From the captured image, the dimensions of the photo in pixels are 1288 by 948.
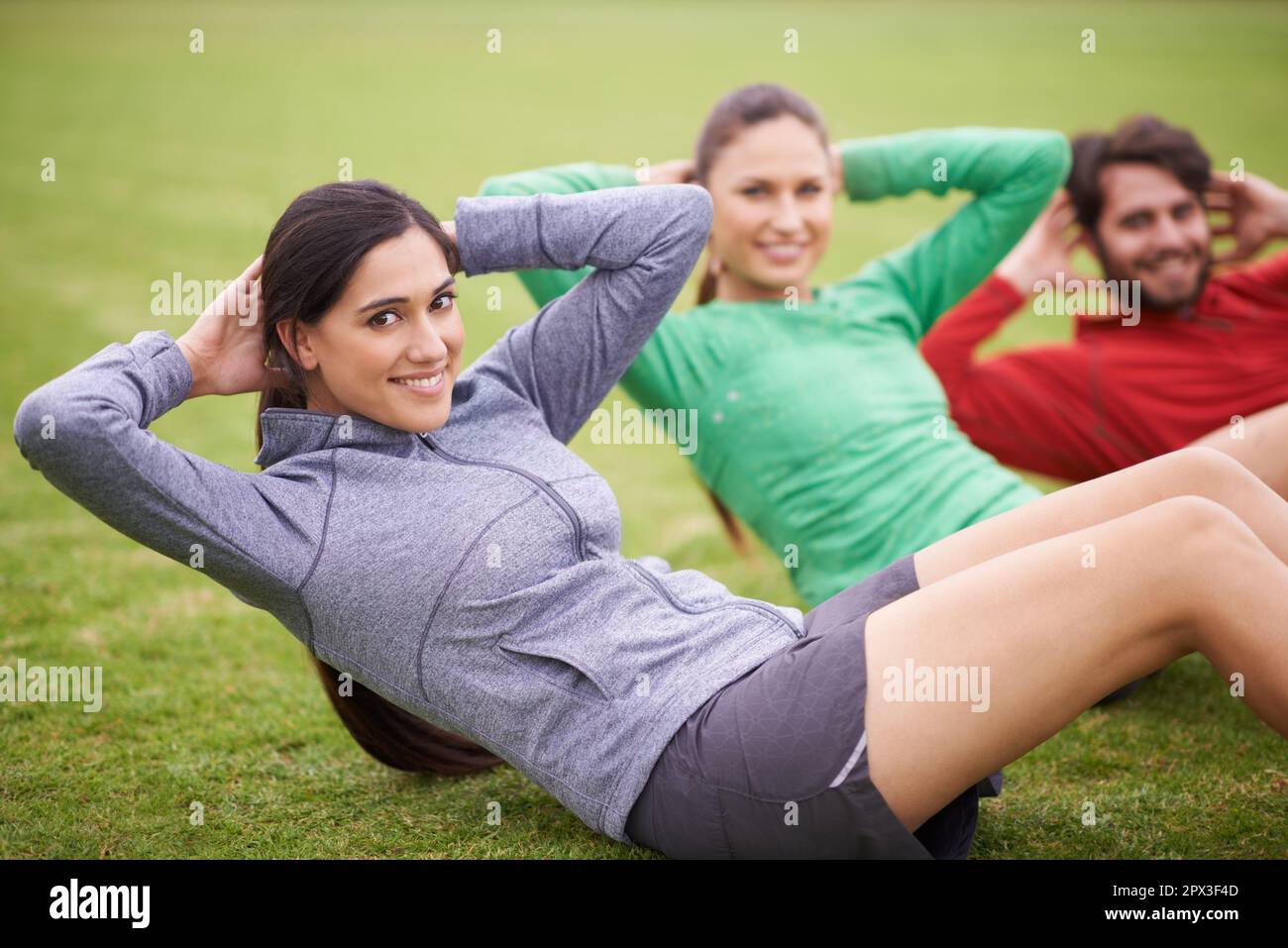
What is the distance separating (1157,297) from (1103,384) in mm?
359

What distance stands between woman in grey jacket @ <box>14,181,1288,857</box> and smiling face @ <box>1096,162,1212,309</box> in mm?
1860

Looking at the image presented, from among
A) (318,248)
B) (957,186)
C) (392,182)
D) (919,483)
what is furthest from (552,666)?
(392,182)

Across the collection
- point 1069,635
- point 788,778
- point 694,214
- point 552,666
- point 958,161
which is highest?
point 958,161

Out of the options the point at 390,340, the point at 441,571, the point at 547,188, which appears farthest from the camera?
the point at 547,188

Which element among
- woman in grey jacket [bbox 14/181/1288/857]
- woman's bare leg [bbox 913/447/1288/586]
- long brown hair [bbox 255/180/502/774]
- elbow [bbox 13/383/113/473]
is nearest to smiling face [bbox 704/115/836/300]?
woman in grey jacket [bbox 14/181/1288/857]

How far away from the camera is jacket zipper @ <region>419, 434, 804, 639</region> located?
2.38 metres

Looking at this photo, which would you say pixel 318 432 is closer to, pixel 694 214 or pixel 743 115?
pixel 694 214

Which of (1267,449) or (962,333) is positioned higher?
(962,333)

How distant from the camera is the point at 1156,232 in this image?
4.11 m

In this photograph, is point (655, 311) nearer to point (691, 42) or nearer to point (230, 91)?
point (230, 91)

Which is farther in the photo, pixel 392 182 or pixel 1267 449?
pixel 392 182

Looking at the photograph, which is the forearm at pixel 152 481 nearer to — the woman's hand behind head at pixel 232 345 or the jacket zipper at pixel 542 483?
the woman's hand behind head at pixel 232 345

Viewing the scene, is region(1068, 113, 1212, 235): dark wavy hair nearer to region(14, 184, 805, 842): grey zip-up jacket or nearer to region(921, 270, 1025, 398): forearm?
region(921, 270, 1025, 398): forearm
